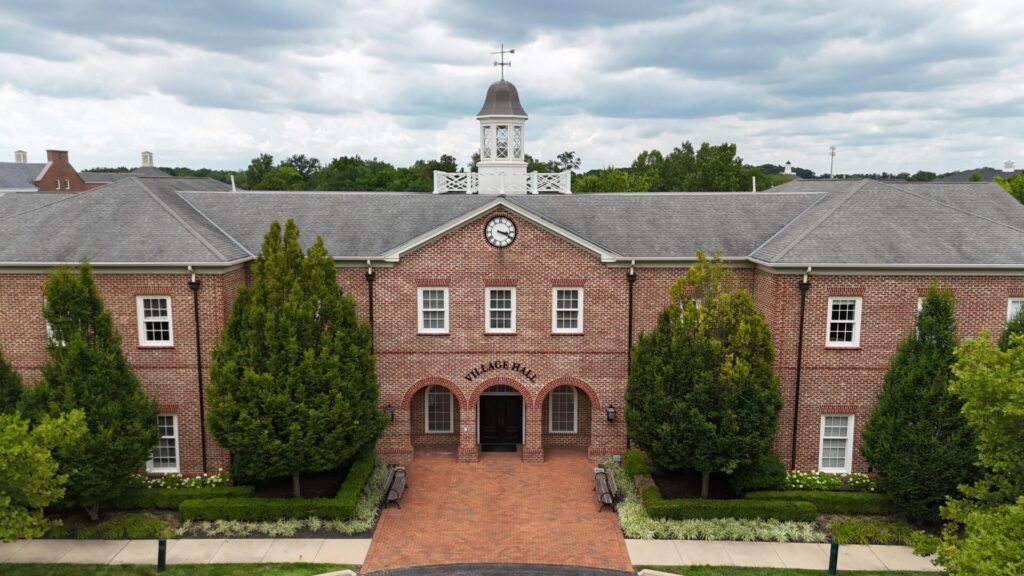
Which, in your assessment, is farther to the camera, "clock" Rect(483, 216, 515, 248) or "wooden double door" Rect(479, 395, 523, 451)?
"wooden double door" Rect(479, 395, 523, 451)

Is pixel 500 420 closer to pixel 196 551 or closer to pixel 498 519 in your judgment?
pixel 498 519

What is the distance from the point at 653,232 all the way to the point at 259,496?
50.2ft

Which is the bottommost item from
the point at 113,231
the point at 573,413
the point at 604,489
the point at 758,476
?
the point at 604,489

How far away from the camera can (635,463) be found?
868 inches

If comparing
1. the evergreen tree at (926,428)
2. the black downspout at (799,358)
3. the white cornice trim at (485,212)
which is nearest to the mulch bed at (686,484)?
the black downspout at (799,358)

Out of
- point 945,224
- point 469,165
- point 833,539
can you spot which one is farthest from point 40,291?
point 469,165

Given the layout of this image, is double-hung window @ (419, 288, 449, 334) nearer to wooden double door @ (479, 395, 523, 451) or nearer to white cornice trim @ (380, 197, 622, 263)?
white cornice trim @ (380, 197, 622, 263)

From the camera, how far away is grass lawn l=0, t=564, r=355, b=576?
1655cm

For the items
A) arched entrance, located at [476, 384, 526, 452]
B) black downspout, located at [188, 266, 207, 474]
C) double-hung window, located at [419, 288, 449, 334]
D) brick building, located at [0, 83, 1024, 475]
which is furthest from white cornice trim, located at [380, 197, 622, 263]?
arched entrance, located at [476, 384, 526, 452]

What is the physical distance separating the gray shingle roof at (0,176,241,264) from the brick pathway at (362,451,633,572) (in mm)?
9553

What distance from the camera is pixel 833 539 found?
1827 cm

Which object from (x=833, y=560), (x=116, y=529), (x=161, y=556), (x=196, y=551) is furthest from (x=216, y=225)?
(x=833, y=560)

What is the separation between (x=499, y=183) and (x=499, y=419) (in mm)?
9121

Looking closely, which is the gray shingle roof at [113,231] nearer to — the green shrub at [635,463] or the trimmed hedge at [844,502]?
the green shrub at [635,463]
